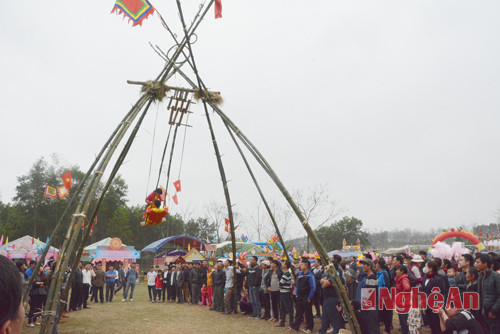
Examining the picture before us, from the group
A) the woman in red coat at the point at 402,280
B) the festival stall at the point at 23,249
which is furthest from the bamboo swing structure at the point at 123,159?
the festival stall at the point at 23,249

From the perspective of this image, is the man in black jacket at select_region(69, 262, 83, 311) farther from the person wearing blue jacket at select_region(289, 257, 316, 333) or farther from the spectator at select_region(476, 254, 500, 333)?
the spectator at select_region(476, 254, 500, 333)

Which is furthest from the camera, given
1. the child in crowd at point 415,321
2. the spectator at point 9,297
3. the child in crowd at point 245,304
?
the child in crowd at point 245,304

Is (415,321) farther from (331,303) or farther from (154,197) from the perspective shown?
(154,197)

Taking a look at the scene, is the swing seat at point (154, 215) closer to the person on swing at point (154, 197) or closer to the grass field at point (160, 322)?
the person on swing at point (154, 197)

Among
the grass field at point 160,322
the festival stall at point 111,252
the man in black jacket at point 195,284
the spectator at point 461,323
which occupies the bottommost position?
the grass field at point 160,322

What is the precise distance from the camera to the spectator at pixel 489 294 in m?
4.89

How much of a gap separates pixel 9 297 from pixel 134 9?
5.61 metres

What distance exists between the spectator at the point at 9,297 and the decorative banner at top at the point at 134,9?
17.9 feet

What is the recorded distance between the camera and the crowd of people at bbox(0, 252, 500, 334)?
16.3ft

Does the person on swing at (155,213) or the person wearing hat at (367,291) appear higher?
the person on swing at (155,213)

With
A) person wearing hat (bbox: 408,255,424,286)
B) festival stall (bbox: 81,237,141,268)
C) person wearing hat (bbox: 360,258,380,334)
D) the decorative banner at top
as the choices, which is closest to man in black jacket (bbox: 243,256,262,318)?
person wearing hat (bbox: 360,258,380,334)

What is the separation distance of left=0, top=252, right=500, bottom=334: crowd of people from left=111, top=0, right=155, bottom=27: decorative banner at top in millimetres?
4144

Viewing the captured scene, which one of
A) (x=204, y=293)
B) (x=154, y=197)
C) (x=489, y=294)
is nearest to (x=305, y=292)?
(x=489, y=294)

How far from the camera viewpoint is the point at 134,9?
18.2 feet
